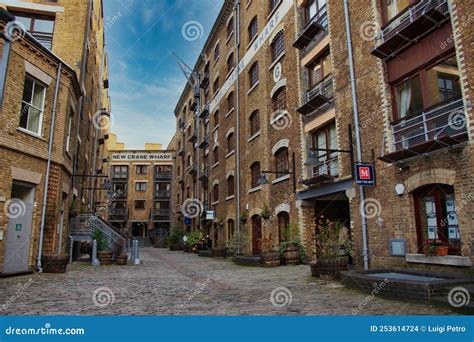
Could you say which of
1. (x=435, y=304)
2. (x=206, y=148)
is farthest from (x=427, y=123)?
(x=206, y=148)

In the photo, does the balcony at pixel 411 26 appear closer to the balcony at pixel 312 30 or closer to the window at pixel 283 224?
the balcony at pixel 312 30

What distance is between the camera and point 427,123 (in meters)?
9.09

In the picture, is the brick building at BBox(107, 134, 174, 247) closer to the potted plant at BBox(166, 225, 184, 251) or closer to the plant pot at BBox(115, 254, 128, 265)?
the potted plant at BBox(166, 225, 184, 251)

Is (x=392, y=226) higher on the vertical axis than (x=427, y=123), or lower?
lower

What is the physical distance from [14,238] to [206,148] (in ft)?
61.1

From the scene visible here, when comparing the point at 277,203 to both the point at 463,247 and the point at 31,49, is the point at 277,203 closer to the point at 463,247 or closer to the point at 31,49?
the point at 463,247

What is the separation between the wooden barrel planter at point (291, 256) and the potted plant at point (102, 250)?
7.26m
